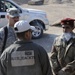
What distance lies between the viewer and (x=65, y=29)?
503 centimetres

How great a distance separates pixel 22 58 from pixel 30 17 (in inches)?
425

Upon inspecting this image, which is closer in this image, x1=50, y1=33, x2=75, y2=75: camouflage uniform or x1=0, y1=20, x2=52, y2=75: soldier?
x1=0, y1=20, x2=52, y2=75: soldier

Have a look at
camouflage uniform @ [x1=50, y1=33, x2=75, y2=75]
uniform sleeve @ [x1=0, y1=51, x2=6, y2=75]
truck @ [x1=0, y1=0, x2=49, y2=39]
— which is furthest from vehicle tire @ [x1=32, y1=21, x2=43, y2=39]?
uniform sleeve @ [x1=0, y1=51, x2=6, y2=75]

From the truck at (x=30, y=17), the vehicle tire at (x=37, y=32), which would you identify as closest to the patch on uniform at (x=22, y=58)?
the truck at (x=30, y=17)

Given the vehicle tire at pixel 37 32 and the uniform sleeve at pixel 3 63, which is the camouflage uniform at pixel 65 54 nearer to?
the uniform sleeve at pixel 3 63

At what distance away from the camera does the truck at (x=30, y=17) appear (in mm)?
13797

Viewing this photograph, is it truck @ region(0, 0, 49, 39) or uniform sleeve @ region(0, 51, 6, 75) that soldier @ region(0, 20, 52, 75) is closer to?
uniform sleeve @ region(0, 51, 6, 75)

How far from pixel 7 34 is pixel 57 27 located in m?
12.9

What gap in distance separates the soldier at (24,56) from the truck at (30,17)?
32.9ft

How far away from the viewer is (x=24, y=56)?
378 centimetres

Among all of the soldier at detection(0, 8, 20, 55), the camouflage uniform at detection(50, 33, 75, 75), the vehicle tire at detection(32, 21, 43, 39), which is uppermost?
the soldier at detection(0, 8, 20, 55)

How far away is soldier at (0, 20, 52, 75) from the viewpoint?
378 cm

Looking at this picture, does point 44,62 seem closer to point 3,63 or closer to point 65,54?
point 3,63

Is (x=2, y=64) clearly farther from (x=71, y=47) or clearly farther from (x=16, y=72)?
(x=71, y=47)
